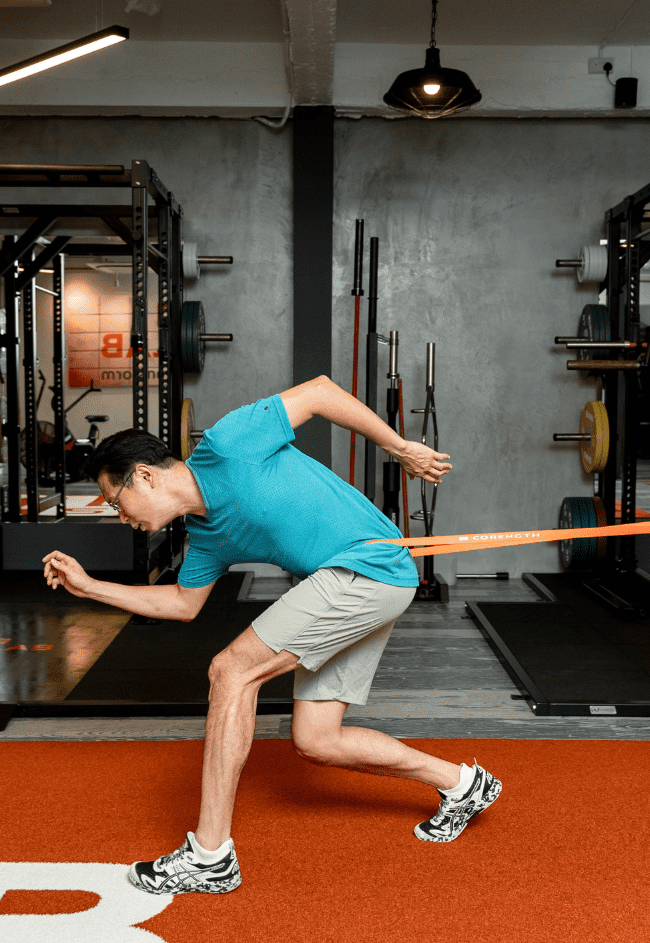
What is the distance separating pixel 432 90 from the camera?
13.1ft

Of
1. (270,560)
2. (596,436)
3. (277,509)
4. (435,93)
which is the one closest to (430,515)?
(596,436)

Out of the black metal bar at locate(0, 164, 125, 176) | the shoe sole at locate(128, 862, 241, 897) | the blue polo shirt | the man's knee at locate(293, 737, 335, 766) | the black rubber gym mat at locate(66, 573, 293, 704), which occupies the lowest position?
the black rubber gym mat at locate(66, 573, 293, 704)

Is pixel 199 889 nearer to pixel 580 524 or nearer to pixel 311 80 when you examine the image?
pixel 580 524

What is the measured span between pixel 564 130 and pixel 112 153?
10.2ft

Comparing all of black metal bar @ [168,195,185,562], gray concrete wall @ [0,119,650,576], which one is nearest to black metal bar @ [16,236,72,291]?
gray concrete wall @ [0,119,650,576]

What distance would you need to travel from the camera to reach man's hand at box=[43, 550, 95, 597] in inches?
73.9

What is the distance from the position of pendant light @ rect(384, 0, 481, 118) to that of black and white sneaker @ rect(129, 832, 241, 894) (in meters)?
3.58

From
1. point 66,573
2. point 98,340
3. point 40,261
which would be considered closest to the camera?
point 66,573

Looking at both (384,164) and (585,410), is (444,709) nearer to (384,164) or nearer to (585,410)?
(585,410)

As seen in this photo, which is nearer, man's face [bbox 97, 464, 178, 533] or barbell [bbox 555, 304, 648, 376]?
man's face [bbox 97, 464, 178, 533]

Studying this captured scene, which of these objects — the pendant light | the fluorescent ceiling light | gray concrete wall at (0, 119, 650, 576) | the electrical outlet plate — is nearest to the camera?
the fluorescent ceiling light

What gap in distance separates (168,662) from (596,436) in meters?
3.03

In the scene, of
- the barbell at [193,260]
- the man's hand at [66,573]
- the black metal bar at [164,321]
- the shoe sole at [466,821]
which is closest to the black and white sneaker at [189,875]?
the shoe sole at [466,821]

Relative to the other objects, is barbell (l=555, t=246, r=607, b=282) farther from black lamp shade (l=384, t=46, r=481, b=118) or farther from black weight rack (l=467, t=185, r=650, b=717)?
black lamp shade (l=384, t=46, r=481, b=118)
